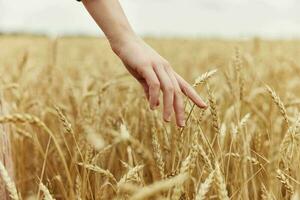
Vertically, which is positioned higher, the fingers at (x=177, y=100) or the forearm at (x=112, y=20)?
the forearm at (x=112, y=20)

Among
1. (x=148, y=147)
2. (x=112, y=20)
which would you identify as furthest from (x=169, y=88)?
(x=148, y=147)

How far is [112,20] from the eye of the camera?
1025 millimetres

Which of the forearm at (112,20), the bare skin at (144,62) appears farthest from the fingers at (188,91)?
the forearm at (112,20)

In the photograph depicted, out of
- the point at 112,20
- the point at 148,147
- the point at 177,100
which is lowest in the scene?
the point at 148,147

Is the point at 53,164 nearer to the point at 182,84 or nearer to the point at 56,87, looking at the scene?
the point at 182,84

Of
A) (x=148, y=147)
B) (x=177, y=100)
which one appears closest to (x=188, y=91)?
(x=177, y=100)

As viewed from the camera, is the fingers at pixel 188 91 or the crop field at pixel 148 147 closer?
the crop field at pixel 148 147

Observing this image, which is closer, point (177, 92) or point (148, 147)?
point (177, 92)

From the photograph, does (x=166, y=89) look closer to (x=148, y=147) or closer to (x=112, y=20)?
(x=112, y=20)

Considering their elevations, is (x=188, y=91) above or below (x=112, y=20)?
below

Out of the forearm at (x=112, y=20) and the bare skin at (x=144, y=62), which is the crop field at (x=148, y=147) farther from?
the forearm at (x=112, y=20)

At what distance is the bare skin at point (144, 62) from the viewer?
96 centimetres

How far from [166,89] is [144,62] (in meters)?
0.06

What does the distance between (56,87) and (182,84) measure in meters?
1.74
